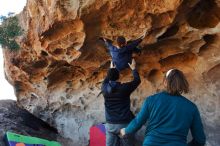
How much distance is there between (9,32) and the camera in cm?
773

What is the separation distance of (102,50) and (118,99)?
6.80 ft

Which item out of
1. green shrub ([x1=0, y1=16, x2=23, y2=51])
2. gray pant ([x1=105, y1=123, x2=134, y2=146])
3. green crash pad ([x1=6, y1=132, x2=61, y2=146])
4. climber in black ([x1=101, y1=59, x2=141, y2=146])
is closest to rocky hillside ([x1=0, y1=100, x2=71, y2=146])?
green crash pad ([x1=6, y1=132, x2=61, y2=146])

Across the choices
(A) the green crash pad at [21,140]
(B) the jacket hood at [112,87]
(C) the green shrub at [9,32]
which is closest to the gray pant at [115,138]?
(B) the jacket hood at [112,87]

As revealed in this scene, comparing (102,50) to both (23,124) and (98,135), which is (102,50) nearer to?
(98,135)

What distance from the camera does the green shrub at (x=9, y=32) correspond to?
7.73 meters

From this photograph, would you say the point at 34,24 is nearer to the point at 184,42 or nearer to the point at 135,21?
the point at 135,21

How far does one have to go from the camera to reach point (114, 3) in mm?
6699

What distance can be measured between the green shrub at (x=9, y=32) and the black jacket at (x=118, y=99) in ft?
8.97

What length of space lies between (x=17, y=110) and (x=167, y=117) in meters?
6.72

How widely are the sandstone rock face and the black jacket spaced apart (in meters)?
1.43

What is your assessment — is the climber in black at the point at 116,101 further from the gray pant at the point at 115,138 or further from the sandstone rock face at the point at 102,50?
the sandstone rock face at the point at 102,50

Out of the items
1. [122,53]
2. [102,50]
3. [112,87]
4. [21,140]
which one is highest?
[102,50]

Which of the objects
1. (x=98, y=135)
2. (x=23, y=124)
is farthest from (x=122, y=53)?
(x=23, y=124)

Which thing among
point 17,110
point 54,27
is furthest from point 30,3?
point 17,110
